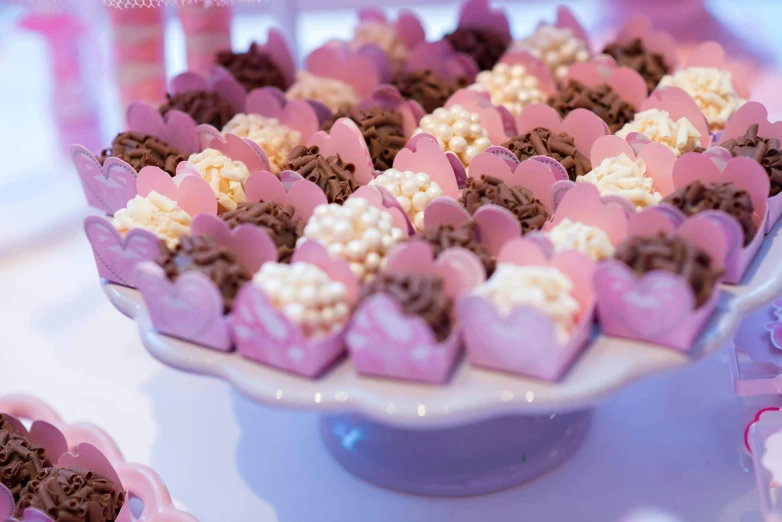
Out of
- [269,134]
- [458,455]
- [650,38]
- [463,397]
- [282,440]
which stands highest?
[650,38]

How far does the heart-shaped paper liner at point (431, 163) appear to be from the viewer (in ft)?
5.10

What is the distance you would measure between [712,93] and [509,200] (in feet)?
2.16

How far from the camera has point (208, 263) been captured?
126 cm

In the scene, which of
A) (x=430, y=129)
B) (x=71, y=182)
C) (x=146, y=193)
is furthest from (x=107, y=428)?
(x=71, y=182)

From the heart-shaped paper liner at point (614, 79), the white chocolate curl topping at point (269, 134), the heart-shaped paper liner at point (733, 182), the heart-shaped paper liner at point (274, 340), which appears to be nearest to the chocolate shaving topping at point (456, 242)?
the heart-shaped paper liner at point (274, 340)

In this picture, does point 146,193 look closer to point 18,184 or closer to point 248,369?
point 248,369

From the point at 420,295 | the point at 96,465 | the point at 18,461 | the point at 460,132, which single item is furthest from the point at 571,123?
the point at 18,461

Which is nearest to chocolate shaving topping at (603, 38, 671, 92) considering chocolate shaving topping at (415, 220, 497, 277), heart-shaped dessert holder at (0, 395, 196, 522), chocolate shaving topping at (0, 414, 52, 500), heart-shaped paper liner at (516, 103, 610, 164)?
heart-shaped paper liner at (516, 103, 610, 164)

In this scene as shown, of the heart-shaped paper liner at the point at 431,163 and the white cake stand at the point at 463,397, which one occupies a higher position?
the heart-shaped paper liner at the point at 431,163

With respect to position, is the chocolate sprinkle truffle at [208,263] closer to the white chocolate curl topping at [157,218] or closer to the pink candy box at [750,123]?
the white chocolate curl topping at [157,218]

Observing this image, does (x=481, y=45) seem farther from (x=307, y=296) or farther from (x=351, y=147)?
(x=307, y=296)

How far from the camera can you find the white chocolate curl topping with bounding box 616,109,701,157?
161 centimetres

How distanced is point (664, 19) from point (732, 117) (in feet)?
6.70

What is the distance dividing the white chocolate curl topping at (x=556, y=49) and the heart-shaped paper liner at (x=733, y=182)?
2.25 feet
